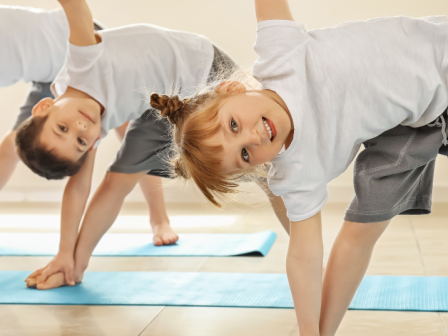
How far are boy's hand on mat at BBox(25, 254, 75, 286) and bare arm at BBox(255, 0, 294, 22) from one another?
0.88m

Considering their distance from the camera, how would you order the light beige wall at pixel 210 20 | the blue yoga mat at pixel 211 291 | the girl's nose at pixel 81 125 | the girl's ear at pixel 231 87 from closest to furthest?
the girl's ear at pixel 231 87, the blue yoga mat at pixel 211 291, the girl's nose at pixel 81 125, the light beige wall at pixel 210 20

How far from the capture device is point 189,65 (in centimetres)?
145

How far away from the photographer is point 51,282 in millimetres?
1396

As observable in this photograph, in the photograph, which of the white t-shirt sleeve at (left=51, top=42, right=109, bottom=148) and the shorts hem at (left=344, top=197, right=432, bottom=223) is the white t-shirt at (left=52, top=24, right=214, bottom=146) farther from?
the shorts hem at (left=344, top=197, right=432, bottom=223)

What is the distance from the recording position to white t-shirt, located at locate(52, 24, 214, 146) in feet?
4.43

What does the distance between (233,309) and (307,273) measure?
312mm

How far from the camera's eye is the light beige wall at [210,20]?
2.32 meters

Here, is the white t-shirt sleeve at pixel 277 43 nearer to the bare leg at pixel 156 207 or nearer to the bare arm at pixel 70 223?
the bare arm at pixel 70 223

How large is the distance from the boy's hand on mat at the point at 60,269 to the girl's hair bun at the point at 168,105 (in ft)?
2.18

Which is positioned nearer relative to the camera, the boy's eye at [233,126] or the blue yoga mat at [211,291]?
the boy's eye at [233,126]

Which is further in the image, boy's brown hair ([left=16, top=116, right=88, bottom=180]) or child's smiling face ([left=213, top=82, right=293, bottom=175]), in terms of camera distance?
boy's brown hair ([left=16, top=116, right=88, bottom=180])

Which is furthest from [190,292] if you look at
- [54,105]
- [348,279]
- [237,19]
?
[237,19]

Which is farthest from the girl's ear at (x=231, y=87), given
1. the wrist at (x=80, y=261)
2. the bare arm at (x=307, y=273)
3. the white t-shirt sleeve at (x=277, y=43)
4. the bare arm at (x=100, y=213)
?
the wrist at (x=80, y=261)

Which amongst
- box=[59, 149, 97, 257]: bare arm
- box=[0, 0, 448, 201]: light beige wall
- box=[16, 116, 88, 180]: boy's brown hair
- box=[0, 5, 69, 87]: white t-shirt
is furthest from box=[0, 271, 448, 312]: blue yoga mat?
box=[0, 0, 448, 201]: light beige wall
